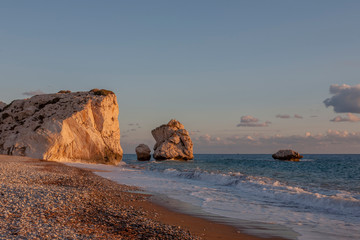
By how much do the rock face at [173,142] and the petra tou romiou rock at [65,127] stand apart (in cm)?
2686

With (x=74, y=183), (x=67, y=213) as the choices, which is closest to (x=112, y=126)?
(x=74, y=183)

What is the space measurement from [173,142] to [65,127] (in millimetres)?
39745

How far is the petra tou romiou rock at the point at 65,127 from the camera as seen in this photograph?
38.1 m

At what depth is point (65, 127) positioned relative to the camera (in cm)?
3934

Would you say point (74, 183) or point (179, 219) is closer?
point (179, 219)

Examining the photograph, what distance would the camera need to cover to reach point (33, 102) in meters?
46.0

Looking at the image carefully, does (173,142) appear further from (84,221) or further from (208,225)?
(84,221)

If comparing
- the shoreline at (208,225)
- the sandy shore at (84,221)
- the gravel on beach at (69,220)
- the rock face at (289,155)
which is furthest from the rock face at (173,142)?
the gravel on beach at (69,220)

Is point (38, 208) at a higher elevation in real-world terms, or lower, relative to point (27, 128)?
lower

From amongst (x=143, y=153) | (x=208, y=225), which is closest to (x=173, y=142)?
(x=143, y=153)

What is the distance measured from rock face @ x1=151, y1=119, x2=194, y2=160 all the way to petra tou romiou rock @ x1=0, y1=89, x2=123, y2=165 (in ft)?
88.1

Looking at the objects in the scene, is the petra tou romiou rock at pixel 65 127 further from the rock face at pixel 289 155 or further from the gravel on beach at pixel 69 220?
the rock face at pixel 289 155

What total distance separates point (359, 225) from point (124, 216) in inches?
324

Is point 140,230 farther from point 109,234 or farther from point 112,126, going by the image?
point 112,126
